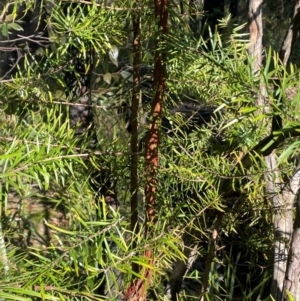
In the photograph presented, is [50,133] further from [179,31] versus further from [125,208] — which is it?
[125,208]

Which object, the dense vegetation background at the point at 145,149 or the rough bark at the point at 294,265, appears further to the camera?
the rough bark at the point at 294,265

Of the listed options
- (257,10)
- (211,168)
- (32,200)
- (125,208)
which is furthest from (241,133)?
(32,200)

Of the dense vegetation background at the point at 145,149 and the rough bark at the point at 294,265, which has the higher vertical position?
the dense vegetation background at the point at 145,149

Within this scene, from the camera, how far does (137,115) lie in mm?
619

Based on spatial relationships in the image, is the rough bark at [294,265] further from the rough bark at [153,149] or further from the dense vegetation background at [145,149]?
the rough bark at [153,149]

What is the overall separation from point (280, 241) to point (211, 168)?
344 mm

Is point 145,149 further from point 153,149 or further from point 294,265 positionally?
point 294,265

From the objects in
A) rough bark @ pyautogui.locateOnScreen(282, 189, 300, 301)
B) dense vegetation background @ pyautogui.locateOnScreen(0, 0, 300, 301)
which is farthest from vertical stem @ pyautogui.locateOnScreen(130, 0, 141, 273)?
rough bark @ pyautogui.locateOnScreen(282, 189, 300, 301)

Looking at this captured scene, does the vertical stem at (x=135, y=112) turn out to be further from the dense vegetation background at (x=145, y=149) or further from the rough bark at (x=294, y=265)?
the rough bark at (x=294, y=265)

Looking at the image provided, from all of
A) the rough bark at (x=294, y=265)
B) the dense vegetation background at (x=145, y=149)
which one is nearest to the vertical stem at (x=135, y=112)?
the dense vegetation background at (x=145, y=149)

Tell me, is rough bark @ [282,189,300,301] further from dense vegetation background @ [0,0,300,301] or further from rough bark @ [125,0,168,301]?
rough bark @ [125,0,168,301]

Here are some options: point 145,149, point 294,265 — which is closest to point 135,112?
point 145,149

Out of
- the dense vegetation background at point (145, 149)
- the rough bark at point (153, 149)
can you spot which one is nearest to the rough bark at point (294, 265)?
the dense vegetation background at point (145, 149)

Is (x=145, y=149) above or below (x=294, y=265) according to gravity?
above
